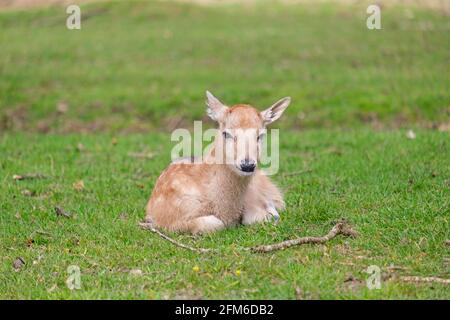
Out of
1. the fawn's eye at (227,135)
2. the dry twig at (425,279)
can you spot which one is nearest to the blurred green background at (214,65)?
the fawn's eye at (227,135)

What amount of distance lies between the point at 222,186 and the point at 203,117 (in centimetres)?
879

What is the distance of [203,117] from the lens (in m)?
16.5

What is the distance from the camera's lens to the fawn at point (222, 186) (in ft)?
24.7

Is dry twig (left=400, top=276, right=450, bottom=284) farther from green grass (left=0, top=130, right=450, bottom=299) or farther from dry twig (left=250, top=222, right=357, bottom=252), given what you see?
dry twig (left=250, top=222, right=357, bottom=252)

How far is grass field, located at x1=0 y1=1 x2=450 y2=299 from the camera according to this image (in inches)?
253

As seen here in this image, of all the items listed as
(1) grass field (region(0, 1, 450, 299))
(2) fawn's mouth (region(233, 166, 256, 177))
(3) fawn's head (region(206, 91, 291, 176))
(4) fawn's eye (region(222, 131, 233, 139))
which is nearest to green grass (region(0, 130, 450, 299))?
(1) grass field (region(0, 1, 450, 299))

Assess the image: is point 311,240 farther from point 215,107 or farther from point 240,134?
point 215,107

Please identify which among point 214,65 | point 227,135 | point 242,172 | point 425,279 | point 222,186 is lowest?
point 425,279

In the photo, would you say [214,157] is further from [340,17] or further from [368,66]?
[340,17]

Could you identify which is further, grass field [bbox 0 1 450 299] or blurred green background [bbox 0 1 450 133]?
blurred green background [bbox 0 1 450 133]

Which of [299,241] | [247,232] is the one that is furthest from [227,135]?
[299,241]

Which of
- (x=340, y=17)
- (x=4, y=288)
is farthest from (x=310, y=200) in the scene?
(x=340, y=17)

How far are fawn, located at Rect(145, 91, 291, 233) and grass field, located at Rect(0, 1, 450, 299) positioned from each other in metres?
0.29

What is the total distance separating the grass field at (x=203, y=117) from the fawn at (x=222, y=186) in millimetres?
288
